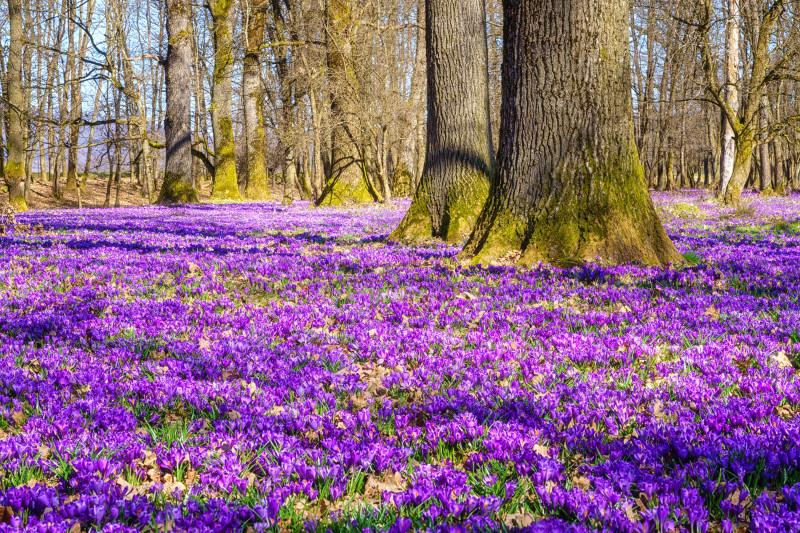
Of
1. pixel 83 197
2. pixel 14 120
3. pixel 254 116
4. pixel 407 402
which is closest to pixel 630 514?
pixel 407 402

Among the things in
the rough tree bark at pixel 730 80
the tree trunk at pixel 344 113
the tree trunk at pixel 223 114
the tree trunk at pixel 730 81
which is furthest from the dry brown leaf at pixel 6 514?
the tree trunk at pixel 223 114

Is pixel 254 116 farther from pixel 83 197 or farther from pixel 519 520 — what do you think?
pixel 519 520

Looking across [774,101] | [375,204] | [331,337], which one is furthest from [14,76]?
[774,101]

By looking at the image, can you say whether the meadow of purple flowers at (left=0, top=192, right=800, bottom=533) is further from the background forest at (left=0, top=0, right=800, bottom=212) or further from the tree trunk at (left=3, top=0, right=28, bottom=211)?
the tree trunk at (left=3, top=0, right=28, bottom=211)

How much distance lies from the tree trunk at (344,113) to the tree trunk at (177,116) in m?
6.46

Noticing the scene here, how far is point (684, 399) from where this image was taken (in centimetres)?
303

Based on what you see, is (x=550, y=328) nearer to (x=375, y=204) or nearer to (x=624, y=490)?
(x=624, y=490)

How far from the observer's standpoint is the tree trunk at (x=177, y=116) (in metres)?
25.1

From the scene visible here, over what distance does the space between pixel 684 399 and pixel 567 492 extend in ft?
4.43

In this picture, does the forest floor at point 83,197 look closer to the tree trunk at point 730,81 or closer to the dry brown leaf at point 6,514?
Answer: the tree trunk at point 730,81

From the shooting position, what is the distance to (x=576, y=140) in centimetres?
700

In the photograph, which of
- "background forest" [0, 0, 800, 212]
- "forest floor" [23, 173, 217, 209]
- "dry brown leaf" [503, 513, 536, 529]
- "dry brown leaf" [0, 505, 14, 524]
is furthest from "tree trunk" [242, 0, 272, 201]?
"dry brown leaf" [503, 513, 536, 529]

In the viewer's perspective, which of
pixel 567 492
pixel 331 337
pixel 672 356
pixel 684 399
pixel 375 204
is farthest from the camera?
pixel 375 204

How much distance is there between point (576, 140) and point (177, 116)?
889 inches
